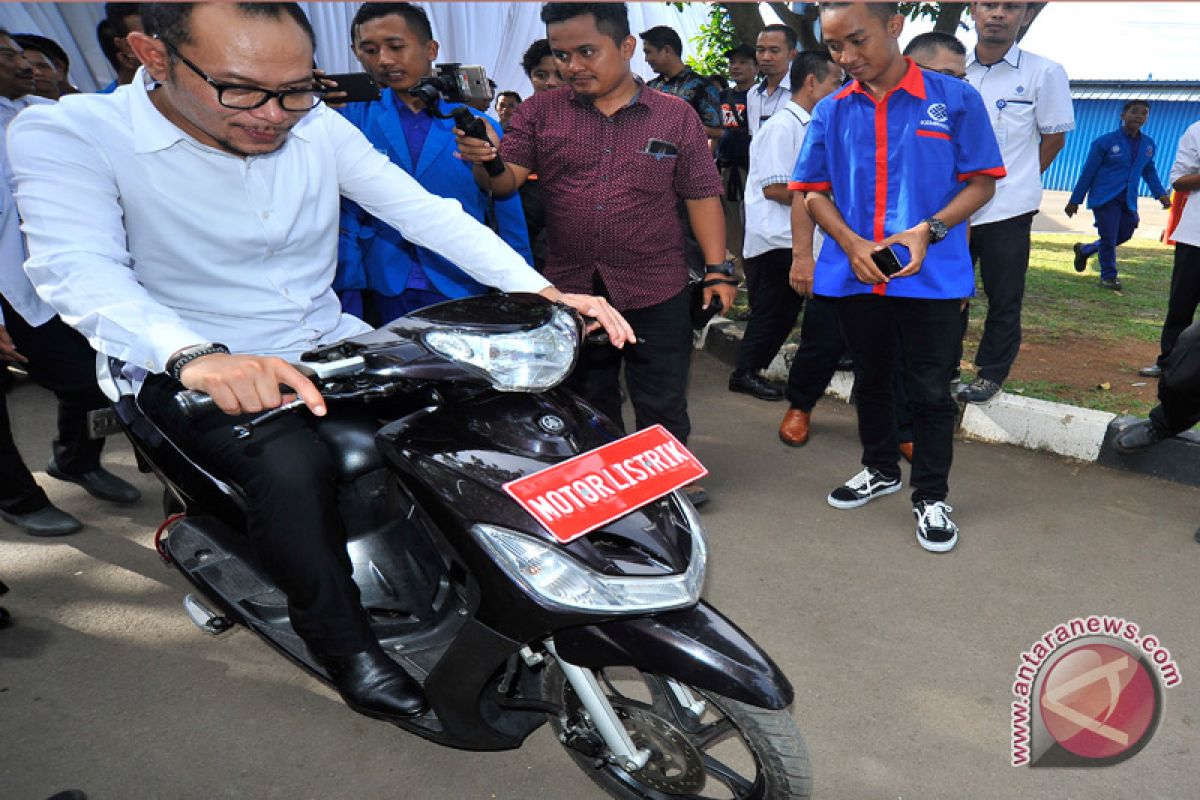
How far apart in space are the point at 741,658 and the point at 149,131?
5.64ft

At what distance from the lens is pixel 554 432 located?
6.05 feet

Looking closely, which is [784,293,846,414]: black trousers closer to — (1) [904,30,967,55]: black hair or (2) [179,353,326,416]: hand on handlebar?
(1) [904,30,967,55]: black hair

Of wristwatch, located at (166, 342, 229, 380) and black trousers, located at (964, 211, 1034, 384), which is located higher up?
wristwatch, located at (166, 342, 229, 380)

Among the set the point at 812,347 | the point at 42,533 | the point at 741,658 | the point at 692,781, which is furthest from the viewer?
the point at 812,347

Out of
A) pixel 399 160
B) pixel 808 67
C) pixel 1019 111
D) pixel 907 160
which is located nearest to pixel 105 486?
pixel 399 160

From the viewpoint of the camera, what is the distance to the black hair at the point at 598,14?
9.84ft

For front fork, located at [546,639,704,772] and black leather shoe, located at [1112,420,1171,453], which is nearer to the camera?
front fork, located at [546,639,704,772]

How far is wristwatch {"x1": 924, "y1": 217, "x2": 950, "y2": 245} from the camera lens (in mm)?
3068

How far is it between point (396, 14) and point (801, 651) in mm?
2599

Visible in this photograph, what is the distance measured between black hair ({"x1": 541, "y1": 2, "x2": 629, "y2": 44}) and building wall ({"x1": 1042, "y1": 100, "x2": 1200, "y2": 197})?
2129 cm

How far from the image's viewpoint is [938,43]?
427 cm

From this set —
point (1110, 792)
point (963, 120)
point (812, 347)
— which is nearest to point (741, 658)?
point (1110, 792)

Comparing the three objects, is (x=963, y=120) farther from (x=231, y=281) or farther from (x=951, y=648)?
(x=231, y=281)

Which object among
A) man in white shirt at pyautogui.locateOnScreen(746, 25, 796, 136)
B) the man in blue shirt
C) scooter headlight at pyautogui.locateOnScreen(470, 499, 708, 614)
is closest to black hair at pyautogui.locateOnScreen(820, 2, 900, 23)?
the man in blue shirt
